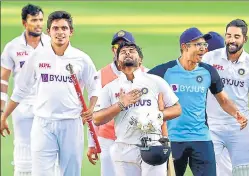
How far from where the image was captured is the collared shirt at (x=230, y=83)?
1173cm

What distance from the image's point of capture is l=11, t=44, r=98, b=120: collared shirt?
1084 centimetres

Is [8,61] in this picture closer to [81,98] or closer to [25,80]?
[25,80]

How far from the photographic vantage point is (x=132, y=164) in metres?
9.77

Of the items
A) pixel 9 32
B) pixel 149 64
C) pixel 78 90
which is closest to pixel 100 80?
pixel 78 90

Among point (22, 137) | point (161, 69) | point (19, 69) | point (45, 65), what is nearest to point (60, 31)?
point (45, 65)

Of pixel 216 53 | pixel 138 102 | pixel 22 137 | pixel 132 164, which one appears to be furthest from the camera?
pixel 22 137

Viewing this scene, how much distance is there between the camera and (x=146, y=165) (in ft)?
31.8

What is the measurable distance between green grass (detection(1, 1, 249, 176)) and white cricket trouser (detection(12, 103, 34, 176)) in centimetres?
793

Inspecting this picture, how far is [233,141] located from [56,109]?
1927mm

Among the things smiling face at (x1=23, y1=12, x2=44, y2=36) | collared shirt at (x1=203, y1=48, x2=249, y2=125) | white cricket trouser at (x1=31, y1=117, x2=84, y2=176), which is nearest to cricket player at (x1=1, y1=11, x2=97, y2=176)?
white cricket trouser at (x1=31, y1=117, x2=84, y2=176)

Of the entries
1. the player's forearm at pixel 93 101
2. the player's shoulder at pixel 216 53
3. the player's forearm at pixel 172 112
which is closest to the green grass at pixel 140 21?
the player's shoulder at pixel 216 53

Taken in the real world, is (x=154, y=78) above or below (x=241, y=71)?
below

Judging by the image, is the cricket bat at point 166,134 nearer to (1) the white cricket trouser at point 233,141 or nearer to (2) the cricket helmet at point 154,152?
(2) the cricket helmet at point 154,152

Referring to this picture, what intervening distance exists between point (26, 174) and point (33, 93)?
2.86 feet
